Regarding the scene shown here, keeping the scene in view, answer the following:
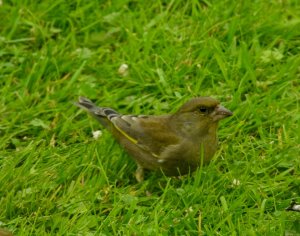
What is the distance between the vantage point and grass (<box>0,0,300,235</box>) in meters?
5.91

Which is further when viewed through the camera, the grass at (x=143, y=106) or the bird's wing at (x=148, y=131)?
the bird's wing at (x=148, y=131)

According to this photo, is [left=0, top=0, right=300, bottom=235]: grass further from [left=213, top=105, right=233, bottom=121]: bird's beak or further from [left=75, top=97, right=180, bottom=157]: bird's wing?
[left=213, top=105, right=233, bottom=121]: bird's beak

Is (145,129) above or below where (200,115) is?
below

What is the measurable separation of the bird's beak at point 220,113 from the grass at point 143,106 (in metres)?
0.34

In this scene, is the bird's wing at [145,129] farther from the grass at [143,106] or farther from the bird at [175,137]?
the grass at [143,106]

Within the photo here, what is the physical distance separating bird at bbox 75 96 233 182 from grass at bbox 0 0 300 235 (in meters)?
0.10

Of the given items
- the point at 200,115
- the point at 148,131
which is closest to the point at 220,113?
the point at 200,115

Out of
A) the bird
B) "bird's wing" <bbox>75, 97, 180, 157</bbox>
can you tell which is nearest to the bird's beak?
the bird

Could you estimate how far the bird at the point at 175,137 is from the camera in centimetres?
614

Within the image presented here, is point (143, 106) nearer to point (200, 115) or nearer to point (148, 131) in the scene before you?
point (148, 131)

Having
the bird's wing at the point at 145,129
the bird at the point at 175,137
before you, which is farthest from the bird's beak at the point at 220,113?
the bird's wing at the point at 145,129

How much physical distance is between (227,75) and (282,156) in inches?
39.7

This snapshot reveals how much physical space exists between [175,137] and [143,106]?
82 cm

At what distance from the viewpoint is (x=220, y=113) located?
6.11m
